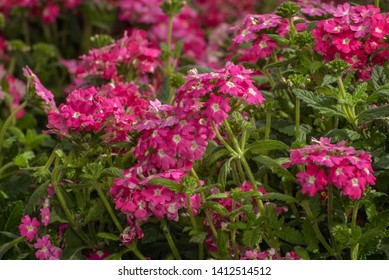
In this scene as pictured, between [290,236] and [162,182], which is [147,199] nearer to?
[162,182]

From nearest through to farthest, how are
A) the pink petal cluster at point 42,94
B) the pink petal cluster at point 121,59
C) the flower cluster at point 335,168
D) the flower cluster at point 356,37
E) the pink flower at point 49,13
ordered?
the flower cluster at point 335,168, the flower cluster at point 356,37, the pink petal cluster at point 42,94, the pink petal cluster at point 121,59, the pink flower at point 49,13

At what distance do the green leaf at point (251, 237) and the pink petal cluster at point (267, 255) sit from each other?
0.9 inches

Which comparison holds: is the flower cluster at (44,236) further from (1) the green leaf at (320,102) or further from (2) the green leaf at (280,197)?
(1) the green leaf at (320,102)

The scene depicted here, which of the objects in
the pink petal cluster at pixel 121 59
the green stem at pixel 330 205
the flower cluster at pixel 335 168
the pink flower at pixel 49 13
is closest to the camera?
the flower cluster at pixel 335 168

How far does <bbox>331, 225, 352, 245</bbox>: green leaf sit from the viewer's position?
1.70 metres

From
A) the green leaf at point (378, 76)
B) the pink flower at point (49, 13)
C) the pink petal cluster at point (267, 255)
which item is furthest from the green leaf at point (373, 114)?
the pink flower at point (49, 13)

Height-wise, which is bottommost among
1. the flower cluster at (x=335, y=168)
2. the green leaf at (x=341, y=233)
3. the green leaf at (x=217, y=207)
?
the green leaf at (x=341, y=233)

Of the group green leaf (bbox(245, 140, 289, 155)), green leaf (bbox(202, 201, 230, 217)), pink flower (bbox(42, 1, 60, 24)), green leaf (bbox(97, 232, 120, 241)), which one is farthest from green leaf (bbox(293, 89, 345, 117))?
pink flower (bbox(42, 1, 60, 24))

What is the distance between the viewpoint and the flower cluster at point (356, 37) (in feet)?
6.30

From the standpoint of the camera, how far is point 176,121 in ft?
5.75

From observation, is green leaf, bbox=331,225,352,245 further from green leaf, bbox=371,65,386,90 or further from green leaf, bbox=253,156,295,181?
green leaf, bbox=371,65,386,90

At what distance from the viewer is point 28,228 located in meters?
1.96
